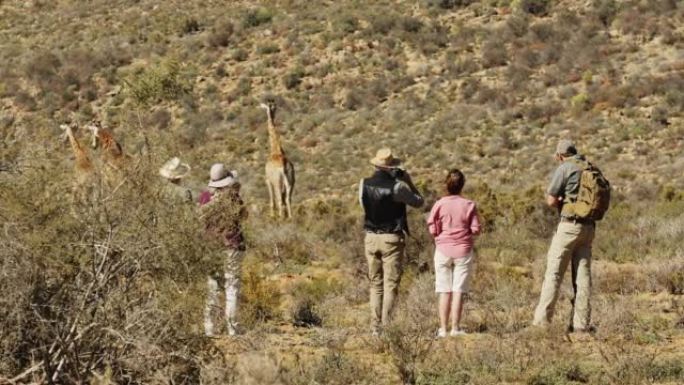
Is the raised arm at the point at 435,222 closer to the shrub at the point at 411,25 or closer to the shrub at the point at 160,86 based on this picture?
the shrub at the point at 160,86

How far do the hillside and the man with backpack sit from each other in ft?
1.32

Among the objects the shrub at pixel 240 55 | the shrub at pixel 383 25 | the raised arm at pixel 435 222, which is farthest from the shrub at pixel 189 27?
the raised arm at pixel 435 222

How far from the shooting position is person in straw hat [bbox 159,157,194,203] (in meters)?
7.03

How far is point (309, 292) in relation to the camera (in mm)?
12383

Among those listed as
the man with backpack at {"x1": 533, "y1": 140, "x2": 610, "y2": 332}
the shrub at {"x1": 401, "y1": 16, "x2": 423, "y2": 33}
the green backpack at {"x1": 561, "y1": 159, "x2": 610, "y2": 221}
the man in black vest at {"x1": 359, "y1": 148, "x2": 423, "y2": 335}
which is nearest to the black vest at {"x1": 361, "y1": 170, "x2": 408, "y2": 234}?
the man in black vest at {"x1": 359, "y1": 148, "x2": 423, "y2": 335}

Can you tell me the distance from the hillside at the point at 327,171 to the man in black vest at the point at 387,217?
0.36 metres

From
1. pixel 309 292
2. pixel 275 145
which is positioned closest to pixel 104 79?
pixel 275 145

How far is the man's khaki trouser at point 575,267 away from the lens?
8.60 metres

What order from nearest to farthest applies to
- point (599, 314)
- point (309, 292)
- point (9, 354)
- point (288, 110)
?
point (9, 354), point (599, 314), point (309, 292), point (288, 110)

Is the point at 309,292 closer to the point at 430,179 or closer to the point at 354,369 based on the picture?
the point at 354,369

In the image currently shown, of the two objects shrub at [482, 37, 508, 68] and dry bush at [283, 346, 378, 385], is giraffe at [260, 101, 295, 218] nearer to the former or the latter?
dry bush at [283, 346, 378, 385]

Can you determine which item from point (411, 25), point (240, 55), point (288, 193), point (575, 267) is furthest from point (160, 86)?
point (575, 267)

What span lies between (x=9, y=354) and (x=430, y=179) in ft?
63.3

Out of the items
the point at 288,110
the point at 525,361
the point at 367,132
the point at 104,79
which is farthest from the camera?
the point at 104,79
